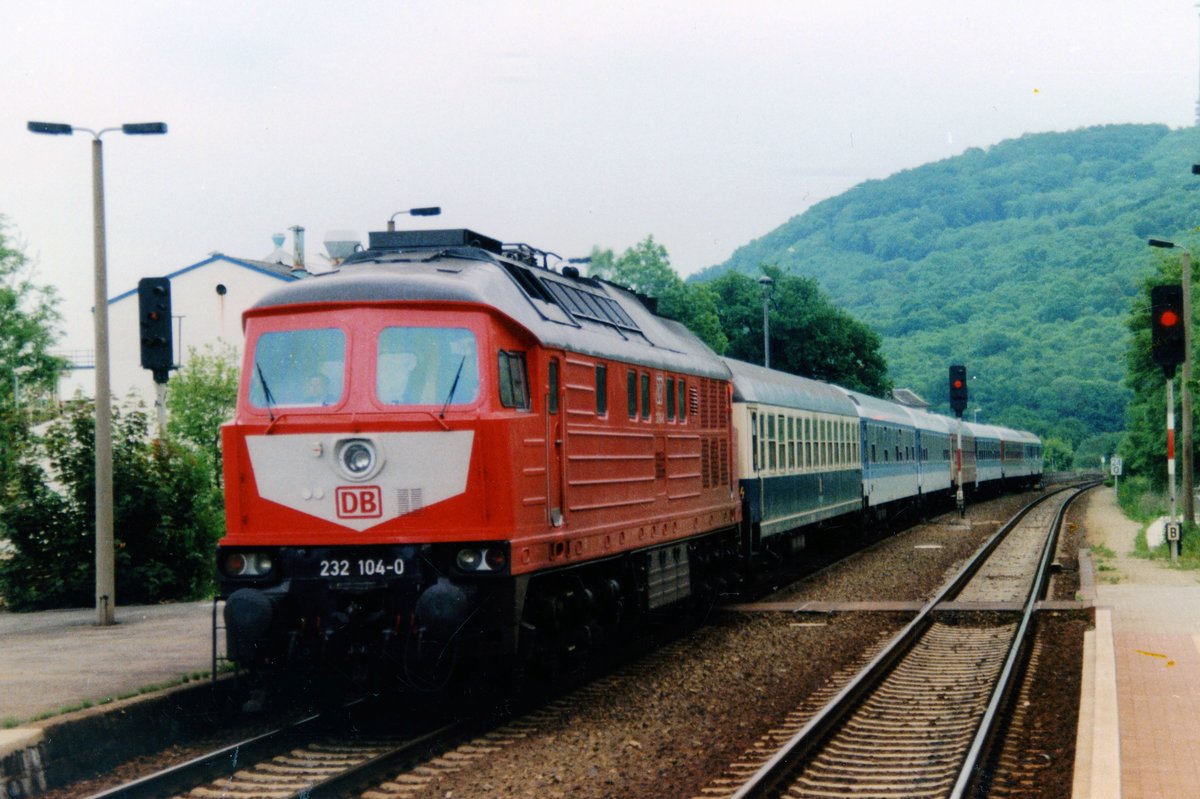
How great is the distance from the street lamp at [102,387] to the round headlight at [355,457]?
6570 mm

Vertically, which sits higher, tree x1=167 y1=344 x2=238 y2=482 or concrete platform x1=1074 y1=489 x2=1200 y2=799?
tree x1=167 y1=344 x2=238 y2=482

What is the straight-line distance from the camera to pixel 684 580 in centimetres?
1506

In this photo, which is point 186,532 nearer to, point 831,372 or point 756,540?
point 756,540

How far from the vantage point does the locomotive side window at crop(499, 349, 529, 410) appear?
10070 millimetres

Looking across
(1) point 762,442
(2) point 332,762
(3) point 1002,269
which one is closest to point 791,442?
(1) point 762,442

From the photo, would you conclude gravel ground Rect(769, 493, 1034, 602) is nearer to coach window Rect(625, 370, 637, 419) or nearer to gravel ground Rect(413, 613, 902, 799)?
gravel ground Rect(413, 613, 902, 799)

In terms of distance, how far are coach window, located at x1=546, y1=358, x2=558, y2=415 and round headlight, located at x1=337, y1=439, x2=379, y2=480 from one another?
1.62 m

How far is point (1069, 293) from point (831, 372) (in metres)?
56.3

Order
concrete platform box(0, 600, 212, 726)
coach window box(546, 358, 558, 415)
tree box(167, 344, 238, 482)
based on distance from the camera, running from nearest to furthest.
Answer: concrete platform box(0, 600, 212, 726), coach window box(546, 358, 558, 415), tree box(167, 344, 238, 482)

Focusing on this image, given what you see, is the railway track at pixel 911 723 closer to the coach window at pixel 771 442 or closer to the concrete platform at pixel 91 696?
the coach window at pixel 771 442

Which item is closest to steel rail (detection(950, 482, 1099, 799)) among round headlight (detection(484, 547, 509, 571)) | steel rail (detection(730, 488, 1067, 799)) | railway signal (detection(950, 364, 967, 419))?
steel rail (detection(730, 488, 1067, 799))

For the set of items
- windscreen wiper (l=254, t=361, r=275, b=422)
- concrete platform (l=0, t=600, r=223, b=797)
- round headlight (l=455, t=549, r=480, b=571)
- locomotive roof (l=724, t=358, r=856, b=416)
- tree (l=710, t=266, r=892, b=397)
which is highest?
tree (l=710, t=266, r=892, b=397)

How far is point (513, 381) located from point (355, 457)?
131cm

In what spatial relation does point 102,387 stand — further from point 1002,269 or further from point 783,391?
point 1002,269
